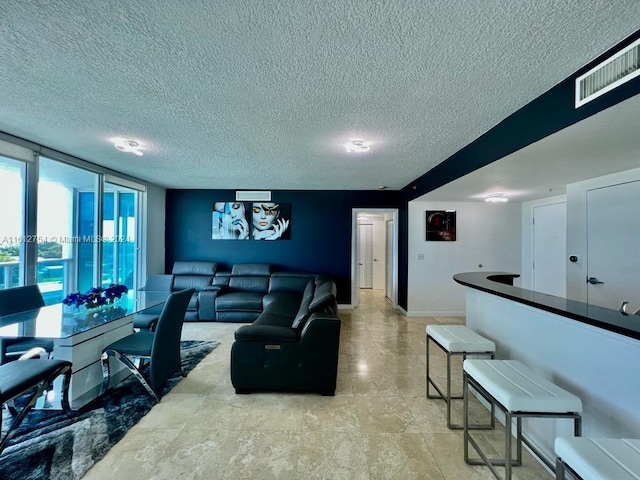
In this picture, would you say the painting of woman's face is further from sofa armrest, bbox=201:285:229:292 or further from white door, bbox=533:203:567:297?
white door, bbox=533:203:567:297

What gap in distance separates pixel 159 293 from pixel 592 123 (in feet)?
14.1

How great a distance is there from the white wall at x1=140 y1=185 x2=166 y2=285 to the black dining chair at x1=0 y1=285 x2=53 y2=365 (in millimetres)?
2385

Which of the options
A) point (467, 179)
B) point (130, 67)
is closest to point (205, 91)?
point (130, 67)

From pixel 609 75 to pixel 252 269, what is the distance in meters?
5.15

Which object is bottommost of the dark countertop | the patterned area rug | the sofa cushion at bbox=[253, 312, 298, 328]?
the patterned area rug

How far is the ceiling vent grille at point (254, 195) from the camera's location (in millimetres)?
5676

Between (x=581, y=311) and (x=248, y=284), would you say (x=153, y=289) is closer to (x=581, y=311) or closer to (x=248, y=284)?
(x=248, y=284)

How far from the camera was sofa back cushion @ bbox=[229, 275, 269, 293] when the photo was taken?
520cm

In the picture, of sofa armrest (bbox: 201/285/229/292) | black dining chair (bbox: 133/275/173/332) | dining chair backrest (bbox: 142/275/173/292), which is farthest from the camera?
sofa armrest (bbox: 201/285/229/292)

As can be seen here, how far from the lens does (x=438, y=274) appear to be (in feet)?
17.0

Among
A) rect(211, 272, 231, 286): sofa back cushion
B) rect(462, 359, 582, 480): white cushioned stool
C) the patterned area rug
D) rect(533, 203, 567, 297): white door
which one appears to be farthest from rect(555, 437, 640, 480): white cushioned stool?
rect(211, 272, 231, 286): sofa back cushion

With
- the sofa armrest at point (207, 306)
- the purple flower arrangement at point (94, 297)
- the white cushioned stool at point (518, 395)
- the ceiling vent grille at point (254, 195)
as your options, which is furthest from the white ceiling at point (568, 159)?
the sofa armrest at point (207, 306)

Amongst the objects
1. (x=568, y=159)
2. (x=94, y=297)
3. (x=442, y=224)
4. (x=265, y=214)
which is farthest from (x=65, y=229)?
(x=442, y=224)

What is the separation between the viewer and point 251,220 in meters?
5.74
